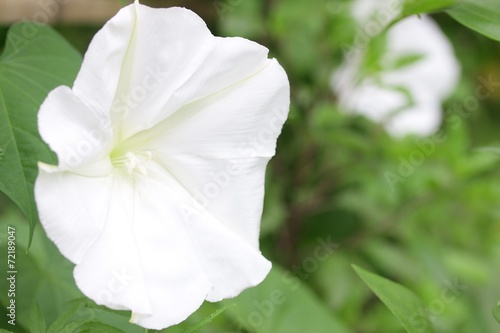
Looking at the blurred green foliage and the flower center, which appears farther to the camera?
the blurred green foliage

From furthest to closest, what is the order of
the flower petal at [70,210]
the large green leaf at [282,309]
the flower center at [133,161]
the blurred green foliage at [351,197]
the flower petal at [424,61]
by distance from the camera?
1. the flower petal at [424,61]
2. the blurred green foliage at [351,197]
3. the large green leaf at [282,309]
4. the flower center at [133,161]
5. the flower petal at [70,210]

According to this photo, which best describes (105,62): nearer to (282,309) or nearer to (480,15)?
(480,15)

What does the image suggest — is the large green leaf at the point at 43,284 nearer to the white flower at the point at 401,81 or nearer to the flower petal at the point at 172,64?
the flower petal at the point at 172,64

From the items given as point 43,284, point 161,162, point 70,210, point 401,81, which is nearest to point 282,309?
point 43,284

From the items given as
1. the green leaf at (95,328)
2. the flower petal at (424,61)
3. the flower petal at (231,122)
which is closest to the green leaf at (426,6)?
the flower petal at (231,122)

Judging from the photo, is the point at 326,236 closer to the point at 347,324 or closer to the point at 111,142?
the point at 347,324

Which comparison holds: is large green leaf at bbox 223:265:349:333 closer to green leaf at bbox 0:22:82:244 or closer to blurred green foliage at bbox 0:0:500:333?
blurred green foliage at bbox 0:0:500:333

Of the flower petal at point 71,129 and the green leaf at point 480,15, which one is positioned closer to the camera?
the flower petal at point 71,129

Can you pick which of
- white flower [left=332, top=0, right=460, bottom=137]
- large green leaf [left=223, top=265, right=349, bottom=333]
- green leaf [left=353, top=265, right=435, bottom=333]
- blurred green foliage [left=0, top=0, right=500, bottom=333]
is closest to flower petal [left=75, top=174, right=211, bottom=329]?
green leaf [left=353, top=265, right=435, bottom=333]
